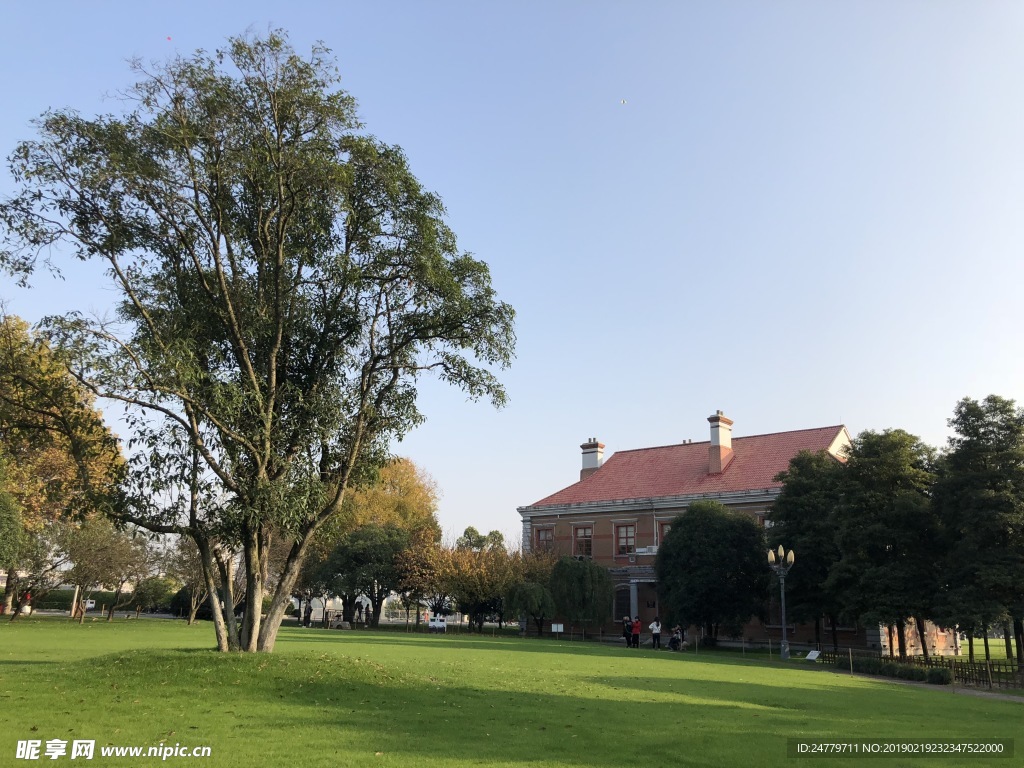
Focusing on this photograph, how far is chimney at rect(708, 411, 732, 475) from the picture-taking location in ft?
159

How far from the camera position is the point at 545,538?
52812 mm

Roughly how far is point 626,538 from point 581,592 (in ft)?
28.2

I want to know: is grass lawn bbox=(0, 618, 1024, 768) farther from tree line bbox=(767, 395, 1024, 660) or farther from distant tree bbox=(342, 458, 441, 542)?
distant tree bbox=(342, 458, 441, 542)

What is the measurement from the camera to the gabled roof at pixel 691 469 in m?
46.1

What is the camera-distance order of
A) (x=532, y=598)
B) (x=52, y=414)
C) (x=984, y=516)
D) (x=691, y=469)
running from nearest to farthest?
(x=52, y=414), (x=984, y=516), (x=532, y=598), (x=691, y=469)

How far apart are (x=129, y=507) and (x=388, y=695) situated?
7190 millimetres

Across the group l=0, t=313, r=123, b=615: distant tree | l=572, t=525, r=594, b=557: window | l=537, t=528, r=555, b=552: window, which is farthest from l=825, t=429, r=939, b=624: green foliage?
l=0, t=313, r=123, b=615: distant tree

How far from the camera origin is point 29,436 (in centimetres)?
1620

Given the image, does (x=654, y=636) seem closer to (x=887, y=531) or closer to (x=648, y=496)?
(x=887, y=531)

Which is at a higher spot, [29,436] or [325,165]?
[325,165]

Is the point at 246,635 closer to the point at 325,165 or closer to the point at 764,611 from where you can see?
the point at 325,165

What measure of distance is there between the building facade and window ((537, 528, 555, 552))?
0.07 m

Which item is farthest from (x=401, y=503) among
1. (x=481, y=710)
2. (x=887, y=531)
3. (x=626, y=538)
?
(x=481, y=710)

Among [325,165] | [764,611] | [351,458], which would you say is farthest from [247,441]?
[764,611]
